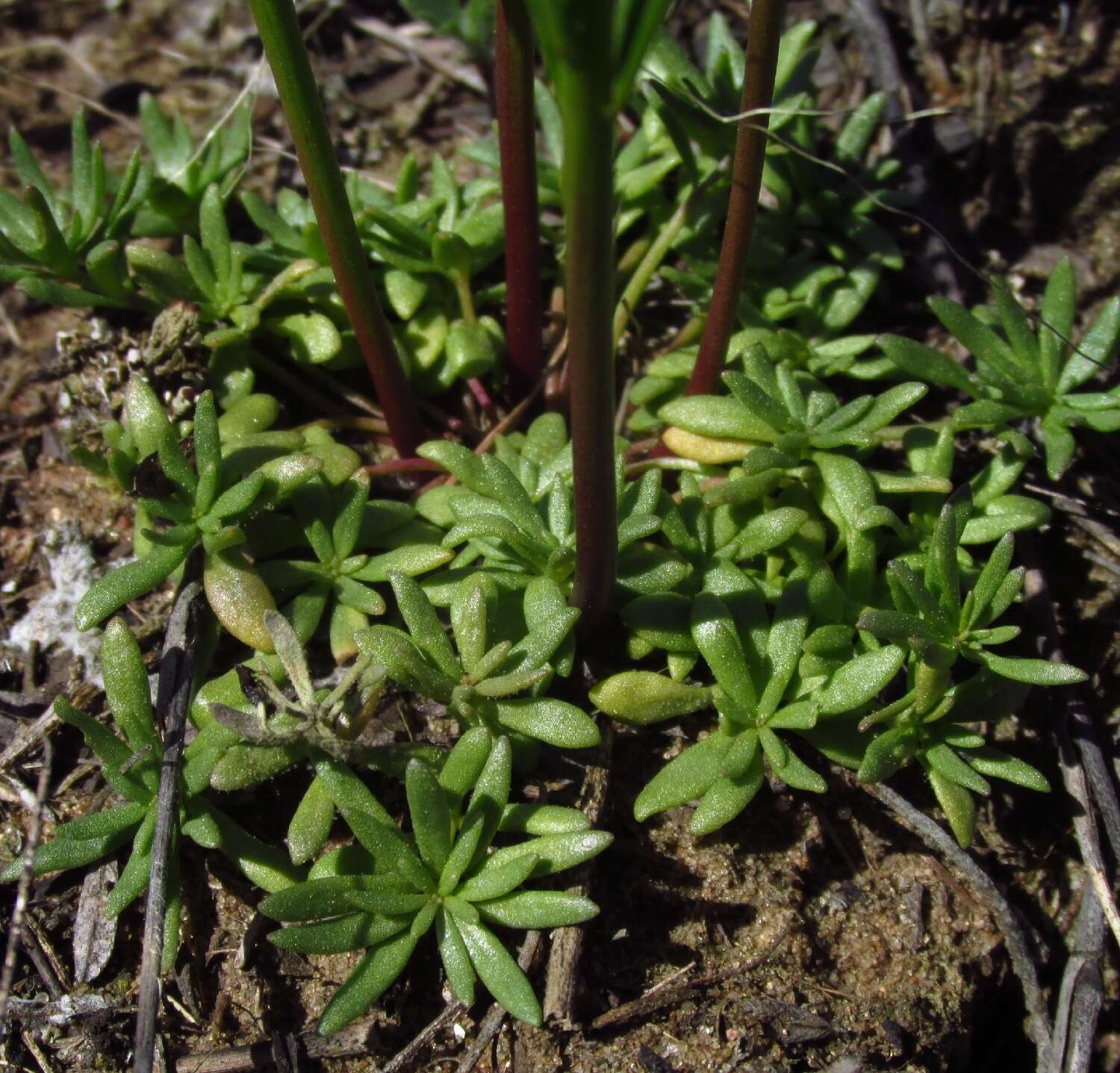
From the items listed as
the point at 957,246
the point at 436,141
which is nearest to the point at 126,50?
the point at 436,141

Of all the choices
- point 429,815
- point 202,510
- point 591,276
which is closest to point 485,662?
point 429,815

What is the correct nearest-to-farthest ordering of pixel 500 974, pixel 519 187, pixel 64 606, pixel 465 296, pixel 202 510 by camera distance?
pixel 500 974
pixel 202 510
pixel 519 187
pixel 64 606
pixel 465 296

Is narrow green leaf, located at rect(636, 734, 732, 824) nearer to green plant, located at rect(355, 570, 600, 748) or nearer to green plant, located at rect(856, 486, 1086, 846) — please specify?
green plant, located at rect(355, 570, 600, 748)

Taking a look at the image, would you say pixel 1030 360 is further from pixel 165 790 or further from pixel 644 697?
pixel 165 790

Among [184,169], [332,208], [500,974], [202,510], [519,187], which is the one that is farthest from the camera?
[184,169]

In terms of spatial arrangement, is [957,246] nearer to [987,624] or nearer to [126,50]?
[987,624]

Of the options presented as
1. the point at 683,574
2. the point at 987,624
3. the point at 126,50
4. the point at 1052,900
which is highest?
the point at 126,50

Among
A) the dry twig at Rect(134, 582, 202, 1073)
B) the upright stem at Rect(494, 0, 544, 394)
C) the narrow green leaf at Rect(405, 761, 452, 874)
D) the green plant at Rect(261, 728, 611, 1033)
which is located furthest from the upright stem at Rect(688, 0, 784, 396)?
the dry twig at Rect(134, 582, 202, 1073)
